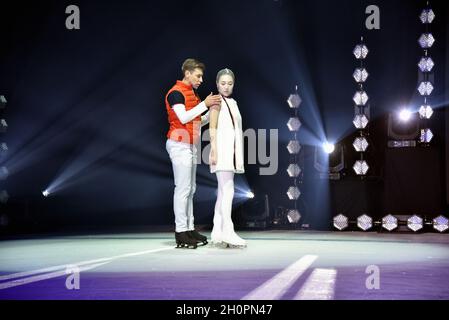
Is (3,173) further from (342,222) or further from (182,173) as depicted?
(182,173)

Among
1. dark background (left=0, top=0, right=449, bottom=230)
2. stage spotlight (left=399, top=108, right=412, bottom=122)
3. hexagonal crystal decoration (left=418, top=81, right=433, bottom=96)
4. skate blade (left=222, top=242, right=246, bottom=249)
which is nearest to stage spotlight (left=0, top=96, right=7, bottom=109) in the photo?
dark background (left=0, top=0, right=449, bottom=230)

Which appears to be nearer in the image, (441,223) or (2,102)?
(441,223)

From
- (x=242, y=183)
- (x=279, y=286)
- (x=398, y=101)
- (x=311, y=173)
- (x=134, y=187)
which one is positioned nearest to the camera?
(x=279, y=286)

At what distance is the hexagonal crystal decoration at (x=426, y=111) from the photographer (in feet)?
25.3

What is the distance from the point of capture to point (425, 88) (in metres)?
7.71

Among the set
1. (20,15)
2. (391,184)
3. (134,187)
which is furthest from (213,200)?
(20,15)

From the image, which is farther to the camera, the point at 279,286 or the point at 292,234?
the point at 292,234

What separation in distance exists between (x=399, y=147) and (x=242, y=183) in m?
2.40

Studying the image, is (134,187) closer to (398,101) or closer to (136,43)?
(136,43)

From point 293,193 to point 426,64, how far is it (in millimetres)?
2335

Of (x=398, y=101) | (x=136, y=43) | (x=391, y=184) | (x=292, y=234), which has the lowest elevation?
(x=292, y=234)

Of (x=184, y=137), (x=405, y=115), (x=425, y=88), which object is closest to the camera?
(x=184, y=137)

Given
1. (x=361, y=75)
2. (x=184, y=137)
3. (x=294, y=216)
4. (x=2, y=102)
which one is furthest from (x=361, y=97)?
(x=2, y=102)

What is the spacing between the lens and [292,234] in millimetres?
7688
